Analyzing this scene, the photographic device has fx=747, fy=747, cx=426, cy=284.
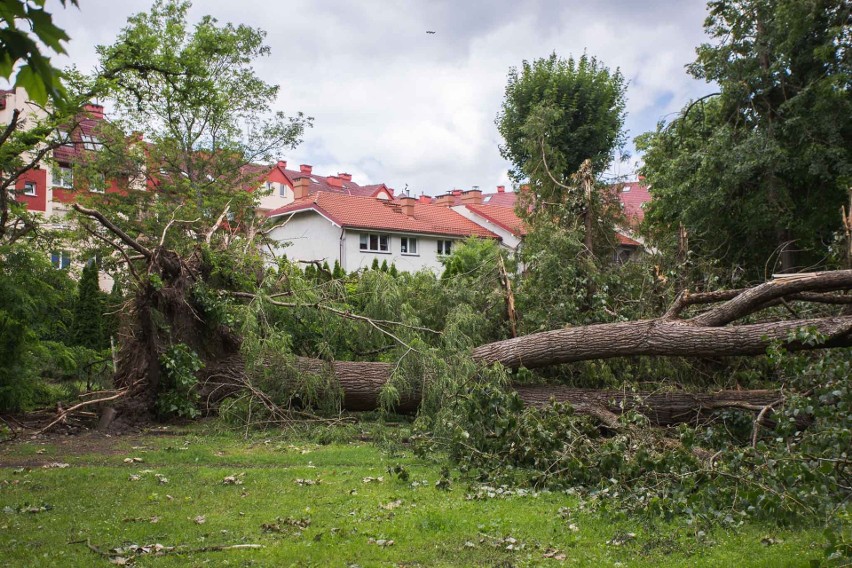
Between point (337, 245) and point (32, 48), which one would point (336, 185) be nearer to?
point (337, 245)

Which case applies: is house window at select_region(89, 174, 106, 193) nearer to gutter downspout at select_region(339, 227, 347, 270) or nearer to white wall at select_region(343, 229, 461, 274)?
white wall at select_region(343, 229, 461, 274)

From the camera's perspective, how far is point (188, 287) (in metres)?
9.77

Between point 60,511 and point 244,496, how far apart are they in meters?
1.26

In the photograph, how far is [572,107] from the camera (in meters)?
28.8

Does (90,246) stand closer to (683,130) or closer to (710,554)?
(683,130)

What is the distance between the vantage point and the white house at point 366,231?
35.3 m

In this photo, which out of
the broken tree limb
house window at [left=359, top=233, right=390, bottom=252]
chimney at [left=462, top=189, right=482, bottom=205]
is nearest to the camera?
the broken tree limb

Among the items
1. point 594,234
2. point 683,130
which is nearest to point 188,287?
point 594,234

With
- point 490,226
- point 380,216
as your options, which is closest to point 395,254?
point 380,216

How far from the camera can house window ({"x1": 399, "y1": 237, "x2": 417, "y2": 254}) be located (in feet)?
123

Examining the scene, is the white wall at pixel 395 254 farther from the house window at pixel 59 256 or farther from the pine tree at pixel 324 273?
the pine tree at pixel 324 273

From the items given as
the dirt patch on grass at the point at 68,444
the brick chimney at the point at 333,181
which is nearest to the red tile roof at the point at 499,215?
the brick chimney at the point at 333,181

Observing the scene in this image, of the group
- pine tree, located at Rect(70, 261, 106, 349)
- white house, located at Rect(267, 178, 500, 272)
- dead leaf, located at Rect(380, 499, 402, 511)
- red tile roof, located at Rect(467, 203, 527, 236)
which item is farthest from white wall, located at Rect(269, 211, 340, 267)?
dead leaf, located at Rect(380, 499, 402, 511)

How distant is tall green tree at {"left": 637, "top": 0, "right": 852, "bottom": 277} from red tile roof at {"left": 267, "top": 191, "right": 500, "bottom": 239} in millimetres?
19382
